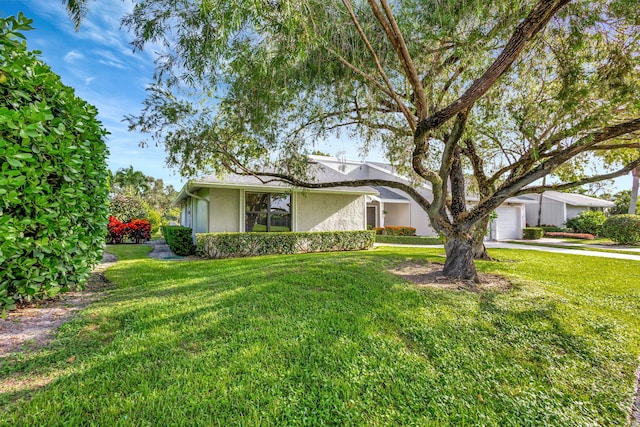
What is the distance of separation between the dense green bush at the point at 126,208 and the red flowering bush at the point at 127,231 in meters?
3.61

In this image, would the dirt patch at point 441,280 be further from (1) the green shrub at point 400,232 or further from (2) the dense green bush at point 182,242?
(1) the green shrub at point 400,232

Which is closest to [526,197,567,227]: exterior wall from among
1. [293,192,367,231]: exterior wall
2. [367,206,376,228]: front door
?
[367,206,376,228]: front door

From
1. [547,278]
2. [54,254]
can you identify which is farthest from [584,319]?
[54,254]

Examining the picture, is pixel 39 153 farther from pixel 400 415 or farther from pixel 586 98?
pixel 586 98

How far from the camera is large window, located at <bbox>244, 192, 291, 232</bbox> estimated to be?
12.4m

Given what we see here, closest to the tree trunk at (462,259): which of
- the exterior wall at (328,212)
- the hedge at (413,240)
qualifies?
the exterior wall at (328,212)

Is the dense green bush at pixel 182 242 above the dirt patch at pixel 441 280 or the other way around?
above

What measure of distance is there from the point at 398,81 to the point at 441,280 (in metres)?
4.85

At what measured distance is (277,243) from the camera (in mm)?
11734

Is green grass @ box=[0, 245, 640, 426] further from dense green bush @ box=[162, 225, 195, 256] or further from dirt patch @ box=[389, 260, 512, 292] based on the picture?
dense green bush @ box=[162, 225, 195, 256]

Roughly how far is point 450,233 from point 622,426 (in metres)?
4.82

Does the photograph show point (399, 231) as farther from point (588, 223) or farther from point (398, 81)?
point (588, 223)

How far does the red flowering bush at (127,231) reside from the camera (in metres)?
16.6

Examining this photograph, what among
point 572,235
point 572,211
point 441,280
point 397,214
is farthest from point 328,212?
point 572,211
